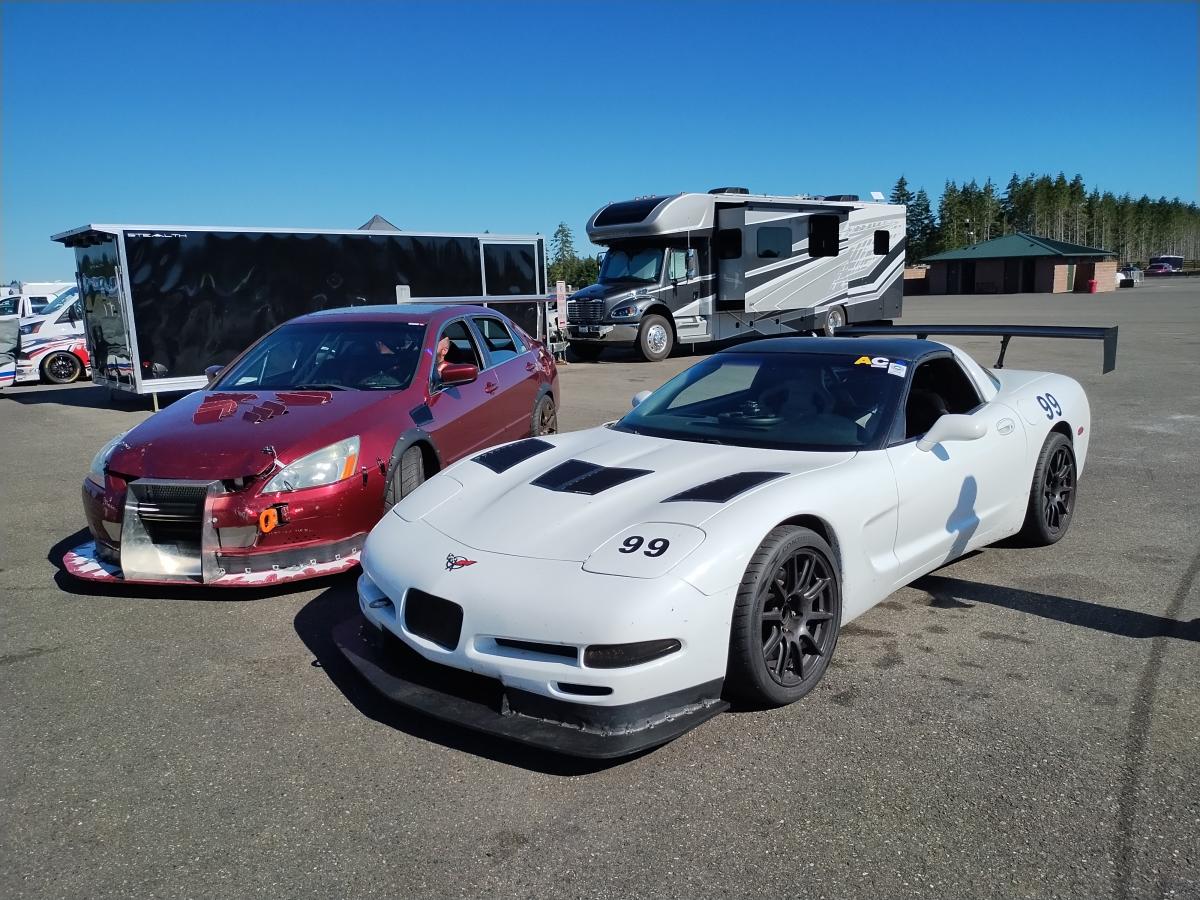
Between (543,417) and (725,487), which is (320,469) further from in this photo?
(543,417)

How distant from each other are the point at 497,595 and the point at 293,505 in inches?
80.4

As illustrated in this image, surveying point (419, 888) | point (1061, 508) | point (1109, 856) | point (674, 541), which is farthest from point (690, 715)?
point (1061, 508)

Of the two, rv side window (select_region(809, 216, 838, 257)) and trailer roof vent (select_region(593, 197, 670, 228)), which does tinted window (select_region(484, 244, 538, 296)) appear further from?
rv side window (select_region(809, 216, 838, 257))

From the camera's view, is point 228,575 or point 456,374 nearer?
point 228,575

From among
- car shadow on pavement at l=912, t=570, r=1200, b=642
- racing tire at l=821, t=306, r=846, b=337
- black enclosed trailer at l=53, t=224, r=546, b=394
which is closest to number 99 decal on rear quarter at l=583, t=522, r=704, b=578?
car shadow on pavement at l=912, t=570, r=1200, b=642

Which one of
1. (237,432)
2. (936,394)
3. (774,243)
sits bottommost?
(237,432)

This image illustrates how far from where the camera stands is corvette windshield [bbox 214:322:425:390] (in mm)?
6129

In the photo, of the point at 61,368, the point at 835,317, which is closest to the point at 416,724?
the point at 61,368

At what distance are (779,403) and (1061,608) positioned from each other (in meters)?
1.72

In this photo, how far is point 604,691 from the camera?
2.98m

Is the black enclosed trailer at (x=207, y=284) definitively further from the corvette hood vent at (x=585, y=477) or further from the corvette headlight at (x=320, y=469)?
the corvette hood vent at (x=585, y=477)

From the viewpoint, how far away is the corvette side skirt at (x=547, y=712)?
296 centimetres

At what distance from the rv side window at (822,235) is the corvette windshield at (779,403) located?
15717 mm

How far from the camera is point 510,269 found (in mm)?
17484
